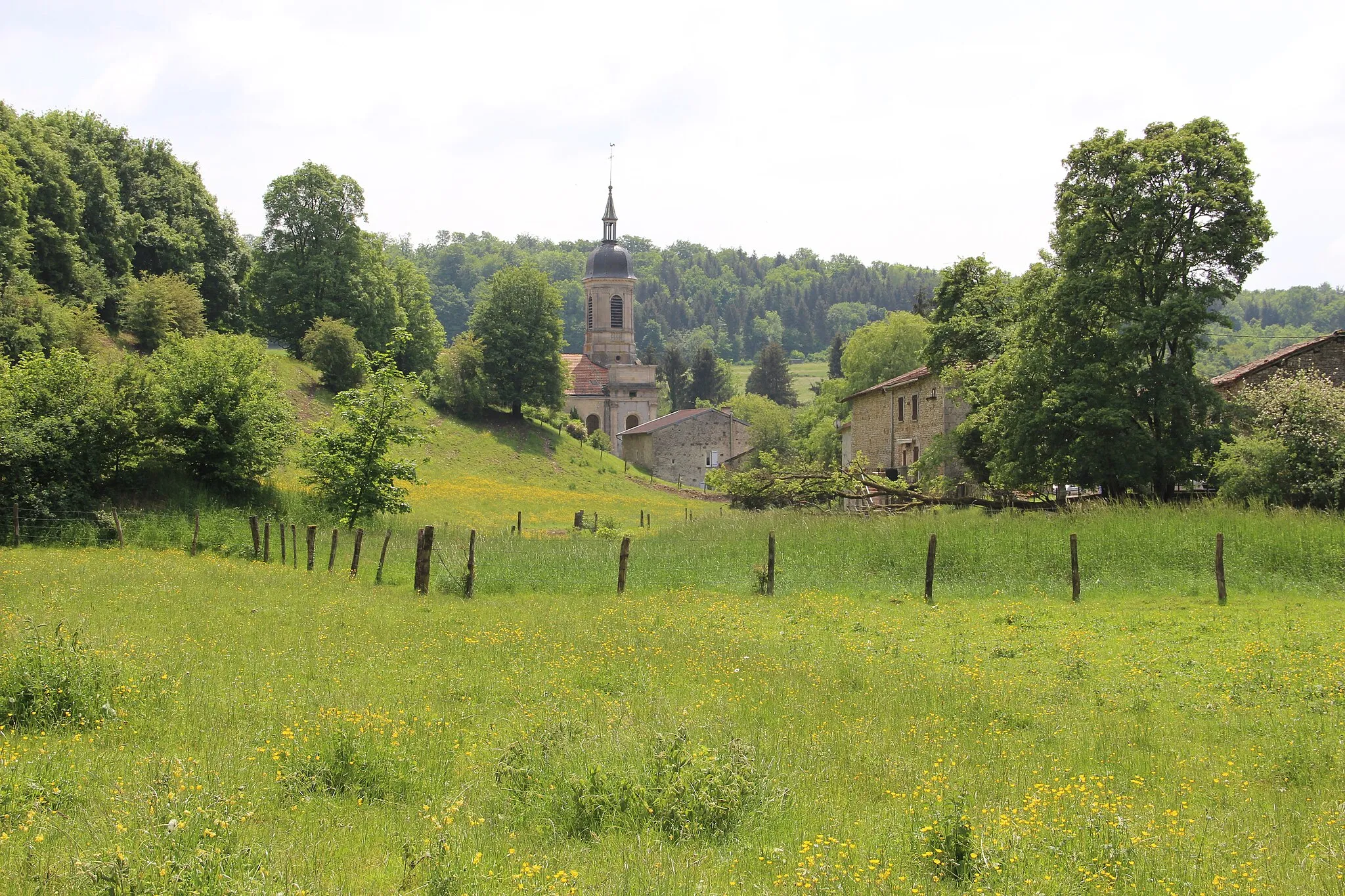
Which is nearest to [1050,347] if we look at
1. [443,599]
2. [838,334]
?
[443,599]

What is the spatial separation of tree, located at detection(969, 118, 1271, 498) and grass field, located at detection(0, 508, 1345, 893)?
9.84 meters

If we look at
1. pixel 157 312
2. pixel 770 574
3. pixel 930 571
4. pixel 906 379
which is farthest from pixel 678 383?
pixel 930 571

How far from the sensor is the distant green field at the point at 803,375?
158m

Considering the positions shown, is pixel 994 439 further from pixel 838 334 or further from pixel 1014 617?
pixel 838 334

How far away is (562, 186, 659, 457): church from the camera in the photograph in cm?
9800

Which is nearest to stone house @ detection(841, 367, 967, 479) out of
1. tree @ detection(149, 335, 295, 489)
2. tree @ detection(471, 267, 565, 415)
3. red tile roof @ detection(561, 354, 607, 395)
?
tree @ detection(149, 335, 295, 489)

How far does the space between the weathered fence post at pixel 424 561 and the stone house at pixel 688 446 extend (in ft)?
204

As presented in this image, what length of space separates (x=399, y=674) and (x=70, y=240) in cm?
4856

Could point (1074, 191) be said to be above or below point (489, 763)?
above

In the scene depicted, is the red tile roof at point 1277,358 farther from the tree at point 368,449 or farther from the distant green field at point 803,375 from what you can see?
the distant green field at point 803,375

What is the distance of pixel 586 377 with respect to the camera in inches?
3920

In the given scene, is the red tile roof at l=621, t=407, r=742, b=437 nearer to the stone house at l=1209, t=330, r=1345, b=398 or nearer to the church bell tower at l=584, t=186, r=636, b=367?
the church bell tower at l=584, t=186, r=636, b=367

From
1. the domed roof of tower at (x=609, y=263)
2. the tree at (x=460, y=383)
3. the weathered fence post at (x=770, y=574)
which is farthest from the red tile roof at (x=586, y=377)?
the weathered fence post at (x=770, y=574)

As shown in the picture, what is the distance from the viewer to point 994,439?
114 ft
